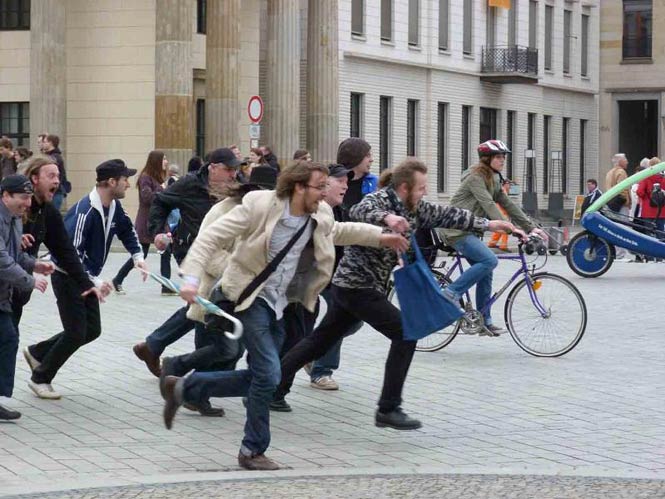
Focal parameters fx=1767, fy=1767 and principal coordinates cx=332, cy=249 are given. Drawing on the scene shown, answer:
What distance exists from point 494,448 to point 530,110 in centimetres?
5405

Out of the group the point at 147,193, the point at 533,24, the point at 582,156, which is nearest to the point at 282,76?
the point at 533,24

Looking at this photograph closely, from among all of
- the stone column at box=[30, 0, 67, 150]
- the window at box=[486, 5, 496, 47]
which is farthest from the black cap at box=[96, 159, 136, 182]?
the window at box=[486, 5, 496, 47]

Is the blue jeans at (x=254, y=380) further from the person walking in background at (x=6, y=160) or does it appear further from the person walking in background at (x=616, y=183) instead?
the person walking in background at (x=616, y=183)

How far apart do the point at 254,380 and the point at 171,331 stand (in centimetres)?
295

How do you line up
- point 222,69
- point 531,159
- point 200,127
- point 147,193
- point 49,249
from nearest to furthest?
point 49,249 → point 147,193 → point 222,69 → point 200,127 → point 531,159

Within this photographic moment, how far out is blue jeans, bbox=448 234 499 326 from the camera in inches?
562

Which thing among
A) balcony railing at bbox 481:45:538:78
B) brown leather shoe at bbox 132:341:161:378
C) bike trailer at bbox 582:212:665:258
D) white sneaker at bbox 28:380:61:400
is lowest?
white sneaker at bbox 28:380:61:400

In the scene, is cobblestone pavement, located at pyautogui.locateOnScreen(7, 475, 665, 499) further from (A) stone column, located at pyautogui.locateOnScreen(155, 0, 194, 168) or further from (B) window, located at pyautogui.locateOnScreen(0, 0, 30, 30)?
(B) window, located at pyautogui.locateOnScreen(0, 0, 30, 30)

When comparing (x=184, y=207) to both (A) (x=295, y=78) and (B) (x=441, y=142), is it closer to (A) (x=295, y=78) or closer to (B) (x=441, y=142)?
(A) (x=295, y=78)

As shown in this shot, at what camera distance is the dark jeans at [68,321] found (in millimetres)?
11406

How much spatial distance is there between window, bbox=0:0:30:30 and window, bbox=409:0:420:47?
556 inches

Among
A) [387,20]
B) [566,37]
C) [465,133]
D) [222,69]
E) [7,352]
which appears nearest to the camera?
[7,352]

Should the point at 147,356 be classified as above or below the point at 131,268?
above

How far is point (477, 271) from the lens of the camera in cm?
1427
